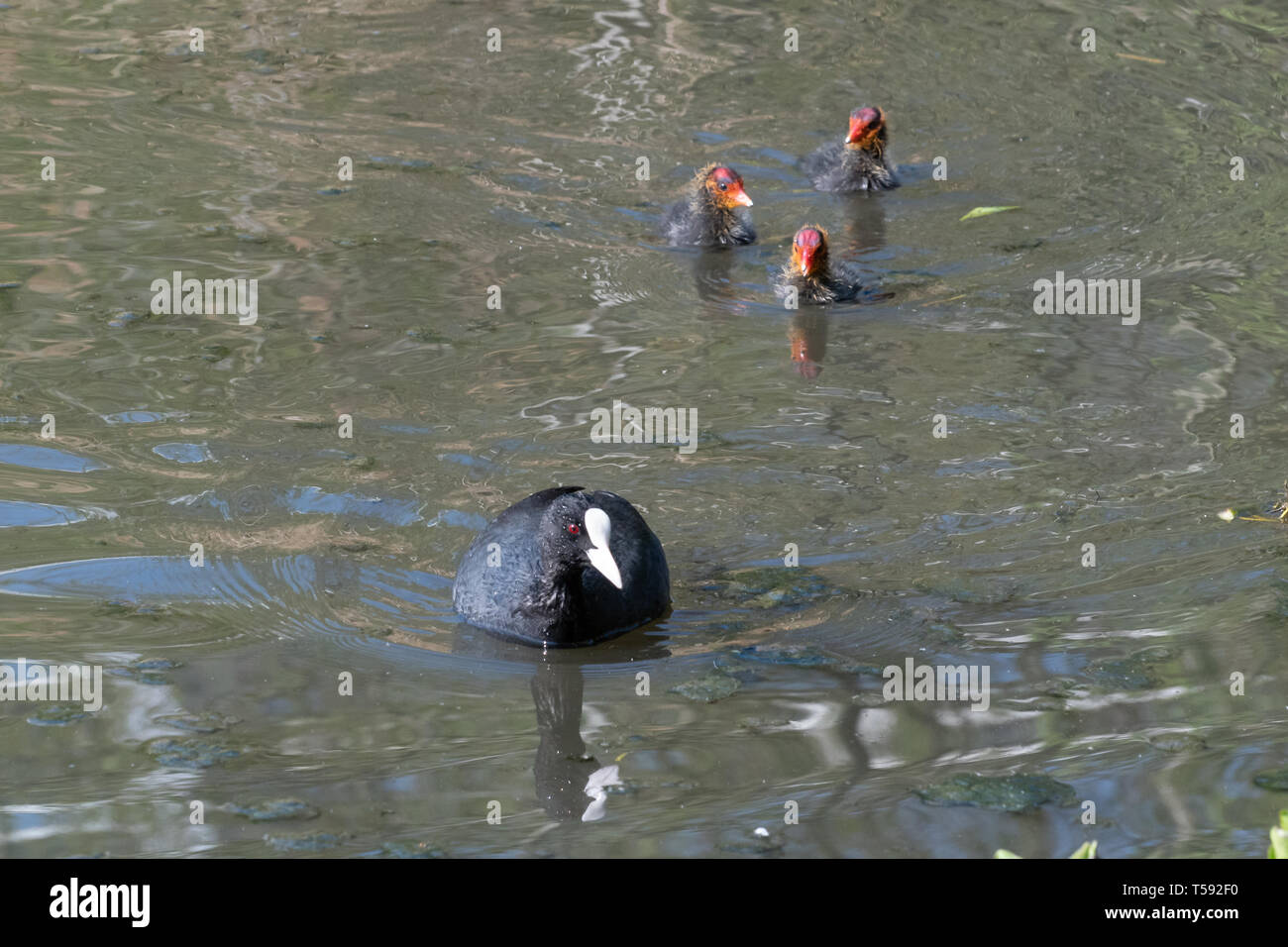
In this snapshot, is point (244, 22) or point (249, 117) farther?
point (244, 22)

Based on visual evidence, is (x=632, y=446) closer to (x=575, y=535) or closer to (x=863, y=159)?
(x=575, y=535)

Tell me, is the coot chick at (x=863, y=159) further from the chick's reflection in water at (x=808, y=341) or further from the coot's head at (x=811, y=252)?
the chick's reflection in water at (x=808, y=341)

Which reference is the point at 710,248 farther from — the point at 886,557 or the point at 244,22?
the point at 244,22

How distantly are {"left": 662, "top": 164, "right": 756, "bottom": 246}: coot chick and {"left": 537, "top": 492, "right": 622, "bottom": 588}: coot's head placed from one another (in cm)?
464

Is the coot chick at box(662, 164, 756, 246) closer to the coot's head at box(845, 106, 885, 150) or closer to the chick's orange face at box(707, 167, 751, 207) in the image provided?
the chick's orange face at box(707, 167, 751, 207)

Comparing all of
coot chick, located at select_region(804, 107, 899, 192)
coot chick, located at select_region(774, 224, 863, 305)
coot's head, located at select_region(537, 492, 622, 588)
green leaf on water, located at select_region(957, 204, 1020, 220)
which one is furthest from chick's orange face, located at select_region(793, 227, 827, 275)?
coot's head, located at select_region(537, 492, 622, 588)

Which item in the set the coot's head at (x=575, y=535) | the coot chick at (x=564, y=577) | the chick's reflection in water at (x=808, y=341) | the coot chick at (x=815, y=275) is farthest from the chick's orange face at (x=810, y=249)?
the coot's head at (x=575, y=535)

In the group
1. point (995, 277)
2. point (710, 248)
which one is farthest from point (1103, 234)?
point (710, 248)

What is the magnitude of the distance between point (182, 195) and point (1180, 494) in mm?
6697

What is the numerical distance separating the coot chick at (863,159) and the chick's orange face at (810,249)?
6.48 feet

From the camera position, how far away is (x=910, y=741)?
215 inches

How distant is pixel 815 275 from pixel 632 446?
94.8 inches

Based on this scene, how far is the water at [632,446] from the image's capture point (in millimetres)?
5250

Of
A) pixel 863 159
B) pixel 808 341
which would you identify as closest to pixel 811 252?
pixel 808 341
